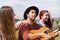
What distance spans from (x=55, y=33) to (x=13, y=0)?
0.51 metres

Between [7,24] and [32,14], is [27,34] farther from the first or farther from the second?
[7,24]

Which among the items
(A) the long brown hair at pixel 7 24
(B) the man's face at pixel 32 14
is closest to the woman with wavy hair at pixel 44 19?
(B) the man's face at pixel 32 14

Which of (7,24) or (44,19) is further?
(44,19)

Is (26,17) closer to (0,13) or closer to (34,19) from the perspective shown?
(34,19)

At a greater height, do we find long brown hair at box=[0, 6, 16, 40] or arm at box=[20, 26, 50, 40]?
long brown hair at box=[0, 6, 16, 40]

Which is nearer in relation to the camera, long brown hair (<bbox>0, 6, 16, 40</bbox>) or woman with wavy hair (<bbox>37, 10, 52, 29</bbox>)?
long brown hair (<bbox>0, 6, 16, 40</bbox>)

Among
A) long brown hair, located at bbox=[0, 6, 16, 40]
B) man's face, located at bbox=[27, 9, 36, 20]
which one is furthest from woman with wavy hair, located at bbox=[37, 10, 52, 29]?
long brown hair, located at bbox=[0, 6, 16, 40]

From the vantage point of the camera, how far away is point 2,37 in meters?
0.96

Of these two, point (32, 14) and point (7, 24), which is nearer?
point (7, 24)

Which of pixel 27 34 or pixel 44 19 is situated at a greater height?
pixel 44 19

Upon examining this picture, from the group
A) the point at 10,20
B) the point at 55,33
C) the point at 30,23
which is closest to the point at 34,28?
the point at 30,23

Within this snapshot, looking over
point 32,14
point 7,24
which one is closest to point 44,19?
point 32,14

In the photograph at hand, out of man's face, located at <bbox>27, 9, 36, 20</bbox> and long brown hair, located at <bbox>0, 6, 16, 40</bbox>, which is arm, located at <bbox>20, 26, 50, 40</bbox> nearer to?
man's face, located at <bbox>27, 9, 36, 20</bbox>

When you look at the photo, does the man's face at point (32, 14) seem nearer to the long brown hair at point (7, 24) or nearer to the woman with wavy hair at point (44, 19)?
the woman with wavy hair at point (44, 19)
